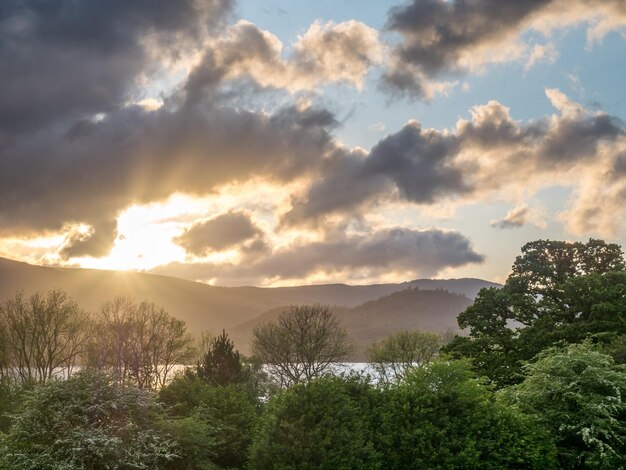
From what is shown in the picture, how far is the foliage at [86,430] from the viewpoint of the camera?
51.9 ft

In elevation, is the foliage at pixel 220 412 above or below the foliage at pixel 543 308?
below

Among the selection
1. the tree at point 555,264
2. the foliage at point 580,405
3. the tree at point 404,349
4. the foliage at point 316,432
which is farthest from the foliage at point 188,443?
the tree at point 404,349

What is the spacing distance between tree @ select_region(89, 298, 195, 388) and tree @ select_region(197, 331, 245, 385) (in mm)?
42155

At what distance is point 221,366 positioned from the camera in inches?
1245

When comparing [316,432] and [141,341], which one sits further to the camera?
[141,341]

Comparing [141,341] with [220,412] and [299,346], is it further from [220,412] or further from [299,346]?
[220,412]

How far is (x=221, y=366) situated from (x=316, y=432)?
1621cm

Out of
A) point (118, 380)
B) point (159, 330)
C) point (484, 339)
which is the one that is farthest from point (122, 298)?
point (118, 380)

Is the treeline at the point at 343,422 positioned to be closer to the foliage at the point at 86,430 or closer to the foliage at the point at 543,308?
the foliage at the point at 86,430

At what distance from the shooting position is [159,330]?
81.1 m

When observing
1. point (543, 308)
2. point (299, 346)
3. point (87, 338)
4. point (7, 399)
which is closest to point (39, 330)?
point (87, 338)

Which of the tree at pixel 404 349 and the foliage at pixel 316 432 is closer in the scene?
the foliage at pixel 316 432

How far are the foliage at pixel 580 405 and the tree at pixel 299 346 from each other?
5045cm

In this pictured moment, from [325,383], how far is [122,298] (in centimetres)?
7451
